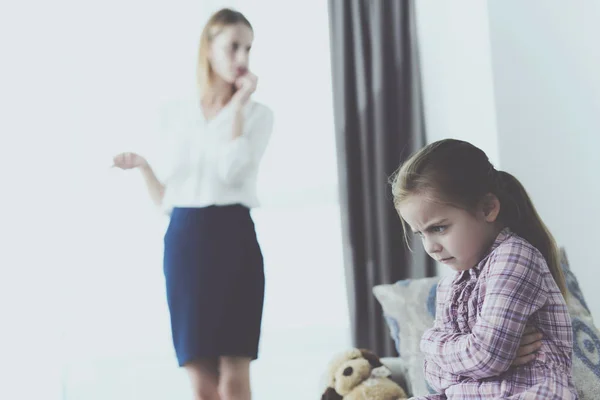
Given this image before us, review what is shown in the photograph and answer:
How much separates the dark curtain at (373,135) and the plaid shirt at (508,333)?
4.47 feet

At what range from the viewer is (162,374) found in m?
2.73

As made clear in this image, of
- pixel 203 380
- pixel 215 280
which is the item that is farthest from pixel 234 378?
pixel 215 280

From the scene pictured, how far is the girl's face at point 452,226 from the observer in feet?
4.18

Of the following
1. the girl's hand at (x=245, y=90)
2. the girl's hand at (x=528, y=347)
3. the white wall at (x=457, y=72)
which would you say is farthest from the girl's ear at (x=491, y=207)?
the white wall at (x=457, y=72)

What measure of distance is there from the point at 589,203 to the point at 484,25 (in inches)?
29.9

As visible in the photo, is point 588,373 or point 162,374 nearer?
point 588,373

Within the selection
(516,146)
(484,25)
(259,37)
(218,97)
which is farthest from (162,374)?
(484,25)

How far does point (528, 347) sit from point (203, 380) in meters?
1.15

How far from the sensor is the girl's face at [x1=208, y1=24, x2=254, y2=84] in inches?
84.9

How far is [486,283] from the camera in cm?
125

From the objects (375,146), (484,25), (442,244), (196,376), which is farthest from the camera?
(375,146)

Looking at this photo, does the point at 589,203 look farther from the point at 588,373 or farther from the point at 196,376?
the point at 196,376

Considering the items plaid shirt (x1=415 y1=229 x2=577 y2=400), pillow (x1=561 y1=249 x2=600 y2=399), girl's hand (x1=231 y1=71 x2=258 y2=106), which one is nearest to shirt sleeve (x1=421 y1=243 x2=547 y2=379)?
plaid shirt (x1=415 y1=229 x2=577 y2=400)

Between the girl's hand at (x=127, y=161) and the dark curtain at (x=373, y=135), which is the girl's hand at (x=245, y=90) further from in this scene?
the dark curtain at (x=373, y=135)
